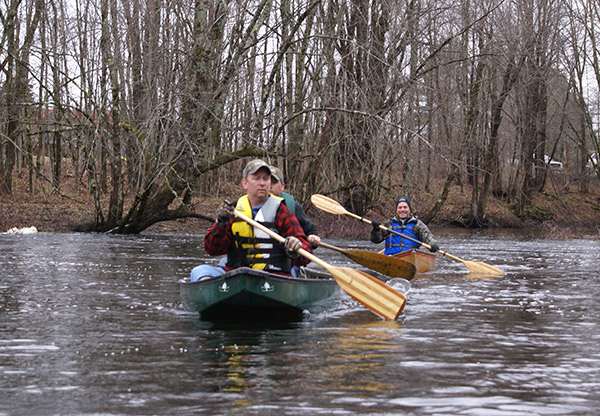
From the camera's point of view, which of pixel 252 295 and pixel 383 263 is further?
pixel 383 263

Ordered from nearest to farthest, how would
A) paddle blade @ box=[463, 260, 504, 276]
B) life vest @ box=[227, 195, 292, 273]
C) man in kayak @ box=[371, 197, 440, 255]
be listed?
life vest @ box=[227, 195, 292, 273]
paddle blade @ box=[463, 260, 504, 276]
man in kayak @ box=[371, 197, 440, 255]

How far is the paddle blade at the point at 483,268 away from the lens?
1075 centimetres

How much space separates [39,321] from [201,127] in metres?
7.83

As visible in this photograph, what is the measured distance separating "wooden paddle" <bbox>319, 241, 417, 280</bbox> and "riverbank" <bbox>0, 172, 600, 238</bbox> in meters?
8.01

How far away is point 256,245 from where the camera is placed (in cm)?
636

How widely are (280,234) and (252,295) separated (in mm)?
796

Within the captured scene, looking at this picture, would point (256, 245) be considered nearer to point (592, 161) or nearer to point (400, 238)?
point (400, 238)

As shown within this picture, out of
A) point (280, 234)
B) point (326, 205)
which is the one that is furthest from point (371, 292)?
point (326, 205)

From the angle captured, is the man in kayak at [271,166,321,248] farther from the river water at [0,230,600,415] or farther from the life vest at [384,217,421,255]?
the life vest at [384,217,421,255]

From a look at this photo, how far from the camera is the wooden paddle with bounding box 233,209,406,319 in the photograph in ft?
21.3

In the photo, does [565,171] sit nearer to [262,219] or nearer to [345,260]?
[345,260]

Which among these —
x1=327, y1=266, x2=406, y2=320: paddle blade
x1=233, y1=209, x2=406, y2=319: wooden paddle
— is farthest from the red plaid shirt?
x1=327, y1=266, x2=406, y2=320: paddle blade

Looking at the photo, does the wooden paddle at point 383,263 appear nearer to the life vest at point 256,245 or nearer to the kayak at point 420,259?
the life vest at point 256,245

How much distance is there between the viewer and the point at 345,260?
1255 centimetres
